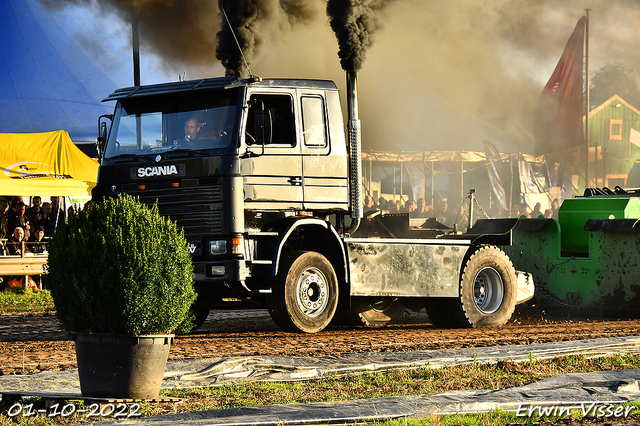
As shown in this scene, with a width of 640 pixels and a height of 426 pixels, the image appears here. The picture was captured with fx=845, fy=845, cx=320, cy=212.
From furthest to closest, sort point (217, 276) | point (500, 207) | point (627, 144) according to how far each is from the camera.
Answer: point (627, 144)
point (500, 207)
point (217, 276)

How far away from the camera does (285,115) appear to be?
10.5 metres

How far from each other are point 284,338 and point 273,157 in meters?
2.21

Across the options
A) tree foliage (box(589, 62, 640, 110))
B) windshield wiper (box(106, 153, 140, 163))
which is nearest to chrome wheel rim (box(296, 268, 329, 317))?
windshield wiper (box(106, 153, 140, 163))

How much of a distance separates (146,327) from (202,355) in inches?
106

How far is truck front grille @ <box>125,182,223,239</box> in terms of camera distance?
32.4 ft

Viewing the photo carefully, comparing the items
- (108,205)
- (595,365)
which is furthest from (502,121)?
(108,205)

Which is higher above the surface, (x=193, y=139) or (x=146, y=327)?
(x=193, y=139)

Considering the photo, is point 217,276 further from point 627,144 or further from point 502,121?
point 627,144

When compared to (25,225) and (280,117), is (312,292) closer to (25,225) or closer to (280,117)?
(280,117)

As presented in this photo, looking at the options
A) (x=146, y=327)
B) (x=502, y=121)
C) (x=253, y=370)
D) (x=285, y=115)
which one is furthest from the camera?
(x=502, y=121)

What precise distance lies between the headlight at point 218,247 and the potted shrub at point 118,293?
361cm

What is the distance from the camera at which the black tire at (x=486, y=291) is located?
12203mm

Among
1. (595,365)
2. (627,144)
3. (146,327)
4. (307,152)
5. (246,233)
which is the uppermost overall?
(627,144)

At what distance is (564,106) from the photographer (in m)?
38.3
